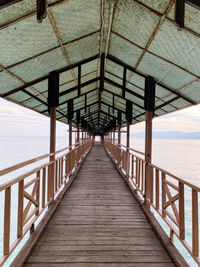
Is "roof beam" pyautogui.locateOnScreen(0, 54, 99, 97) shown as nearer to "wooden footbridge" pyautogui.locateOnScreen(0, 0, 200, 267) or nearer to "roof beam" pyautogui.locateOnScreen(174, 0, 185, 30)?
"wooden footbridge" pyautogui.locateOnScreen(0, 0, 200, 267)

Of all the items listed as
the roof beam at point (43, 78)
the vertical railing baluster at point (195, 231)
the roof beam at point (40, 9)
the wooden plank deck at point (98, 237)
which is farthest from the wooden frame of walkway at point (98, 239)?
the roof beam at point (43, 78)

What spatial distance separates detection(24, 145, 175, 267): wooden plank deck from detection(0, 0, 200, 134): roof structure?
2.91 meters

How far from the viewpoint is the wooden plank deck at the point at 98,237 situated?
7.13ft

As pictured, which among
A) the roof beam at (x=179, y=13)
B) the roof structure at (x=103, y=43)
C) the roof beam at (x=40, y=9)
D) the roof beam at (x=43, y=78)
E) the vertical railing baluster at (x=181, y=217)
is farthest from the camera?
the roof beam at (x=43, y=78)

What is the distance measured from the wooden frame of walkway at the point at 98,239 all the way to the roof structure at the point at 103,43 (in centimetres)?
291

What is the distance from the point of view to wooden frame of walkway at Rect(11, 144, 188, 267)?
2166mm

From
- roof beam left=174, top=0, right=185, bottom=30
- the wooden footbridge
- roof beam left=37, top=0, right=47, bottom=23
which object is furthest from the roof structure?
roof beam left=37, top=0, right=47, bottom=23

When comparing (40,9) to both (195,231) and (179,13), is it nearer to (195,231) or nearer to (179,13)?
(179,13)

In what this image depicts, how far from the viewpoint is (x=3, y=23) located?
8.07 ft

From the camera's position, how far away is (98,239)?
102 inches

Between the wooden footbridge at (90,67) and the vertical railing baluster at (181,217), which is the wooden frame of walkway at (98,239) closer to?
the wooden footbridge at (90,67)

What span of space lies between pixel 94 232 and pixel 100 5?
3.52 meters

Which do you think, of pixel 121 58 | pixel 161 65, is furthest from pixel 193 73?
pixel 121 58

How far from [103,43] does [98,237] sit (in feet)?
12.5
